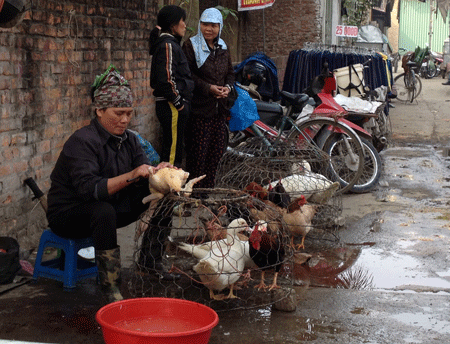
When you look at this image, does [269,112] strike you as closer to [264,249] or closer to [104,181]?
[264,249]

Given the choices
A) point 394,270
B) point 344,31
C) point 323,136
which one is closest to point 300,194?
point 394,270

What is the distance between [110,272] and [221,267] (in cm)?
67

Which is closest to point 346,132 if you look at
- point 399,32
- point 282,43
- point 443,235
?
point 443,235

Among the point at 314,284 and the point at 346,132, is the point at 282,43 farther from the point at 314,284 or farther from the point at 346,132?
the point at 314,284

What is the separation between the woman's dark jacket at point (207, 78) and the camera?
6.33 meters

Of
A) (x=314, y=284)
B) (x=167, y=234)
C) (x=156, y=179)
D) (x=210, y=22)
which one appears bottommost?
(x=314, y=284)

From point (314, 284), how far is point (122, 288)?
1.32m

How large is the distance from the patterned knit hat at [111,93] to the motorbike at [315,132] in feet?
11.5

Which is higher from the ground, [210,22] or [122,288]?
[210,22]

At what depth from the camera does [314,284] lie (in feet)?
14.7

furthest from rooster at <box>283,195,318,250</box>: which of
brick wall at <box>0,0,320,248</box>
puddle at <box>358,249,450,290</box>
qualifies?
brick wall at <box>0,0,320,248</box>

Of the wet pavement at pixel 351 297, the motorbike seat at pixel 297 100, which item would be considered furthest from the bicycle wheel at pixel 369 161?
the motorbike seat at pixel 297 100

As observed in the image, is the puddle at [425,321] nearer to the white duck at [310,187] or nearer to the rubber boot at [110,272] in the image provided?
the rubber boot at [110,272]

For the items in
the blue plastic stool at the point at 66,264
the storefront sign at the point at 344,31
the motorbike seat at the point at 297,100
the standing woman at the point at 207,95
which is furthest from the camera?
the storefront sign at the point at 344,31
